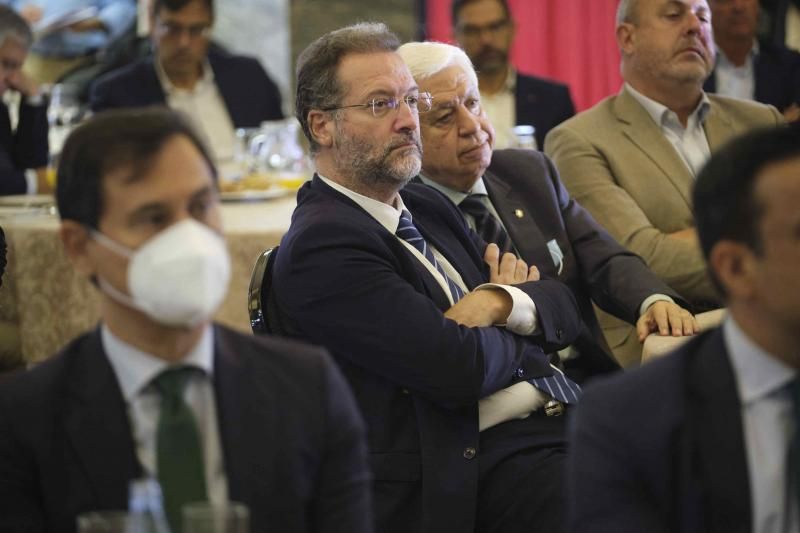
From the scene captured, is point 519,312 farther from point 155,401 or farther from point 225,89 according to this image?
point 225,89

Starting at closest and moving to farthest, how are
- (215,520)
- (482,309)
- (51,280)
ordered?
(215,520), (482,309), (51,280)

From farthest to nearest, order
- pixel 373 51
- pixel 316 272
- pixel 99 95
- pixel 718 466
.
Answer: pixel 99 95 < pixel 373 51 < pixel 316 272 < pixel 718 466

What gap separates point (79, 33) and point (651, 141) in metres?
5.16

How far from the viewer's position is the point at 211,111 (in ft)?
18.2

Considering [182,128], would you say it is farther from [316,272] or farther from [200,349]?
[316,272]

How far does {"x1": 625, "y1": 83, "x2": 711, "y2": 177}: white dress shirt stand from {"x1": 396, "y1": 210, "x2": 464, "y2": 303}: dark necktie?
1111 millimetres

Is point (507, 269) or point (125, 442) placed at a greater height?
point (125, 442)

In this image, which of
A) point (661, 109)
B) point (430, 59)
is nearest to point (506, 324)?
point (430, 59)

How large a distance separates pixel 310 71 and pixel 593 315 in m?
0.93

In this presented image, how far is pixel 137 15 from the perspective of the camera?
25.9 ft

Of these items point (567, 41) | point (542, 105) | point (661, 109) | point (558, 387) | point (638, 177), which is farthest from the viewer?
point (567, 41)

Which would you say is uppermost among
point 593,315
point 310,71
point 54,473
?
point 310,71

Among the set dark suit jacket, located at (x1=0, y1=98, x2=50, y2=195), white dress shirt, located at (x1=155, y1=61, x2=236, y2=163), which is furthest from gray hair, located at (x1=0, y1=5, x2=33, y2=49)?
white dress shirt, located at (x1=155, y1=61, x2=236, y2=163)

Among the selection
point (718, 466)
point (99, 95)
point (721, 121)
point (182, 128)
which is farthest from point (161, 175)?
point (99, 95)
